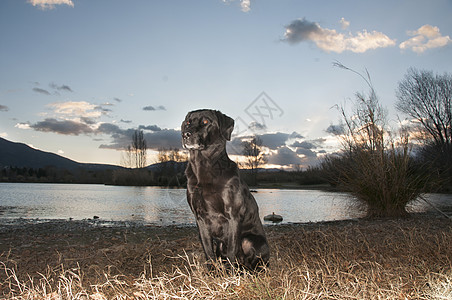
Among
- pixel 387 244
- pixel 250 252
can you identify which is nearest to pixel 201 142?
pixel 250 252

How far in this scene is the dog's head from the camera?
3010 millimetres

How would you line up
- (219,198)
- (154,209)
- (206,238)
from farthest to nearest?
(154,209)
(206,238)
(219,198)

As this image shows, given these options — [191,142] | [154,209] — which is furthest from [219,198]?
[154,209]

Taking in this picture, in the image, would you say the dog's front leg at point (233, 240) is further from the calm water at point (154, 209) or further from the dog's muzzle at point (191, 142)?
the calm water at point (154, 209)

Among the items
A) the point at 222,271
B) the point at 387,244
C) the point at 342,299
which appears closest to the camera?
the point at 342,299

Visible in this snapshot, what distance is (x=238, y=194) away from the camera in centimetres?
298

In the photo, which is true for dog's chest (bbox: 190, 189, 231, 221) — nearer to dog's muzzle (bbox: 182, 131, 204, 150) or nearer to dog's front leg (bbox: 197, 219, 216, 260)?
dog's front leg (bbox: 197, 219, 216, 260)

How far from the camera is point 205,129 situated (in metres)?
3.06

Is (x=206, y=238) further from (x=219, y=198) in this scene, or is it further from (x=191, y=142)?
(x=191, y=142)

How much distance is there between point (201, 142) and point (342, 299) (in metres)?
1.64

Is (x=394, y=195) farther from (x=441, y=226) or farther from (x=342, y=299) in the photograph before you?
(x=342, y=299)

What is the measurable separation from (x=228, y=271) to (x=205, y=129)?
1.23 metres

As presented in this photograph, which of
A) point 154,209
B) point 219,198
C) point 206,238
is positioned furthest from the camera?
point 154,209

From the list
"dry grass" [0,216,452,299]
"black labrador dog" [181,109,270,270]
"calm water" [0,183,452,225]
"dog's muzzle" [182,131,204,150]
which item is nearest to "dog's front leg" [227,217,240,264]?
"black labrador dog" [181,109,270,270]
